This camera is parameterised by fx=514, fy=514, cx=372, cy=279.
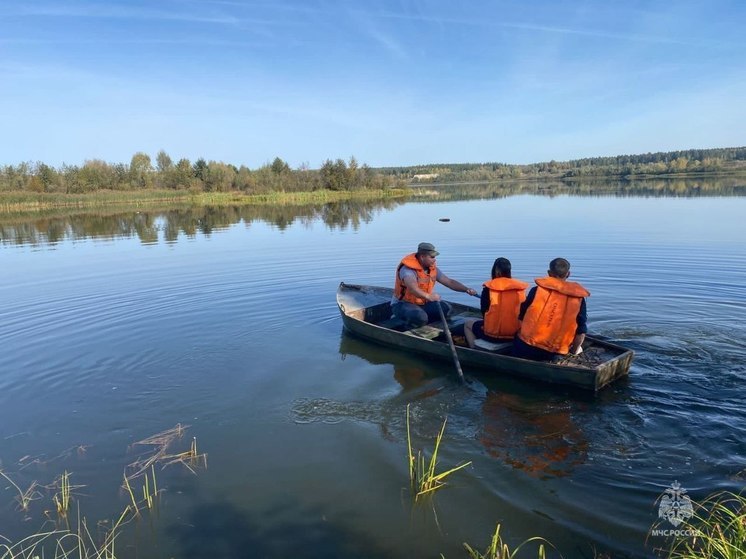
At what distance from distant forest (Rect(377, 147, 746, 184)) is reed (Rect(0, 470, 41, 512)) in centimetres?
10580

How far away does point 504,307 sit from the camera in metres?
7.33

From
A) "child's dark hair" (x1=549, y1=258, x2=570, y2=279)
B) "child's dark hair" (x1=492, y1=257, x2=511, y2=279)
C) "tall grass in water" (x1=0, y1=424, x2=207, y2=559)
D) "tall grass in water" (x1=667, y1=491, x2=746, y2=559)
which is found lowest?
"tall grass in water" (x1=0, y1=424, x2=207, y2=559)

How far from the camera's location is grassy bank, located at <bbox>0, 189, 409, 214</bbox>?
164ft

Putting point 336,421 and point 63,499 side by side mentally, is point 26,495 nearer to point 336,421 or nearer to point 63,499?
point 63,499

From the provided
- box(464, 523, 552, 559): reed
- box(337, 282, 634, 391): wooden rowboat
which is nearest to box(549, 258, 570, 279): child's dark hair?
box(337, 282, 634, 391): wooden rowboat

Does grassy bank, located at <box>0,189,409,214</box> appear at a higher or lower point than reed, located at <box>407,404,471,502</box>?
higher

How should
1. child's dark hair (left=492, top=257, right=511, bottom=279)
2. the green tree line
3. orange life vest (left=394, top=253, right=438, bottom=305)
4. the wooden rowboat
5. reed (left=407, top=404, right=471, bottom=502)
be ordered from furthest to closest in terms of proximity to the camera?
the green tree line, orange life vest (left=394, top=253, right=438, bottom=305), child's dark hair (left=492, top=257, right=511, bottom=279), the wooden rowboat, reed (left=407, top=404, right=471, bottom=502)

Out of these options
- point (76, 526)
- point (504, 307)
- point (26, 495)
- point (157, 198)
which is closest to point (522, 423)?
point (504, 307)

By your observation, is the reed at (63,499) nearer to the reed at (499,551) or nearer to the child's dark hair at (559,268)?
the reed at (499,551)

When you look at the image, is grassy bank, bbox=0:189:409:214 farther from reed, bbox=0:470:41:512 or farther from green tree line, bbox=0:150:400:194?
reed, bbox=0:470:41:512

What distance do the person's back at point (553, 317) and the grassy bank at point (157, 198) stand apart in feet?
160

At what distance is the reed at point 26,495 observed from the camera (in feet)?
15.6

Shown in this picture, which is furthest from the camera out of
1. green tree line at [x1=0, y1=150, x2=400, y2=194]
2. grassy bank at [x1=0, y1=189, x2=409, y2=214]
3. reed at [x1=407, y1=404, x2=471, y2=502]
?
green tree line at [x1=0, y1=150, x2=400, y2=194]

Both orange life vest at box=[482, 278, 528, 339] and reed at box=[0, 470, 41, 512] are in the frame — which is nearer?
reed at box=[0, 470, 41, 512]
